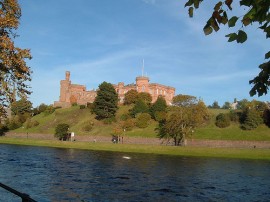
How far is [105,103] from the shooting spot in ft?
351

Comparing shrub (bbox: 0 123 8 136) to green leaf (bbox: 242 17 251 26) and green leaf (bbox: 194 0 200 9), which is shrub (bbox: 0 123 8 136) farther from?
green leaf (bbox: 242 17 251 26)

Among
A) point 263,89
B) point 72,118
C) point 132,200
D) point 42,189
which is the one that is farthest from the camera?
point 72,118

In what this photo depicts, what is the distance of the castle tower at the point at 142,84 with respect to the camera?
133250 millimetres

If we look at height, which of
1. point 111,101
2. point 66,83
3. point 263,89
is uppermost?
point 66,83

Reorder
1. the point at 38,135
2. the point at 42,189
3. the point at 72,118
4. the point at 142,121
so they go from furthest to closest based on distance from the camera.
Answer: the point at 72,118 → the point at 38,135 → the point at 142,121 → the point at 42,189

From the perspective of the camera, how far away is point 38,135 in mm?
101188

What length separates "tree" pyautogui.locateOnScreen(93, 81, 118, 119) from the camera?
106137mm

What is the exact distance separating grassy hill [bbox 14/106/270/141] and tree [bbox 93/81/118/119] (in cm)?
264

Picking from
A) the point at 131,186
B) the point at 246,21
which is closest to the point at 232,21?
the point at 246,21

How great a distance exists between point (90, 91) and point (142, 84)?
116 ft

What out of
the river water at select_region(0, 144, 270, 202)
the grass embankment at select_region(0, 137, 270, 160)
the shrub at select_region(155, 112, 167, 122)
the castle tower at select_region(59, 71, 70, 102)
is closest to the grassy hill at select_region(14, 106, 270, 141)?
the shrub at select_region(155, 112, 167, 122)

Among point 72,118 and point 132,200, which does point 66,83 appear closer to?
point 72,118

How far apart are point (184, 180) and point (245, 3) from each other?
26104 mm

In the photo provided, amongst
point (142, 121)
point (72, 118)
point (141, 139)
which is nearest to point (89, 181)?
point (141, 139)
